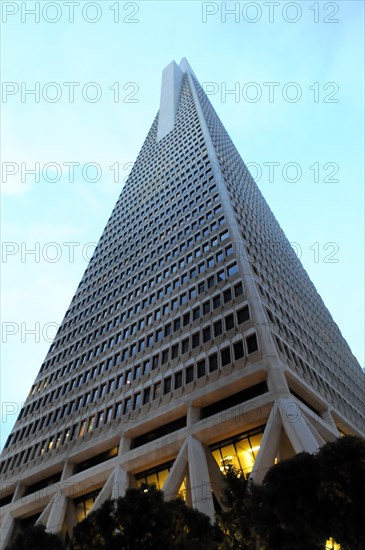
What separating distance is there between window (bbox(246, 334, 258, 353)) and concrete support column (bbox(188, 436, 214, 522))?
727 cm

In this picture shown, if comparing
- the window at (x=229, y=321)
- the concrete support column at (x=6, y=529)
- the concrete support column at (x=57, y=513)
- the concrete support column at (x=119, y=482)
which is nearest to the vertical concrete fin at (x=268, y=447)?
the window at (x=229, y=321)

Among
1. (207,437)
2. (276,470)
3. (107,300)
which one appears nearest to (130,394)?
(207,437)

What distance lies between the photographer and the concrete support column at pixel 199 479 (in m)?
25.6

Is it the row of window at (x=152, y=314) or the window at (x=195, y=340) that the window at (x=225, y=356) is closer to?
the window at (x=195, y=340)

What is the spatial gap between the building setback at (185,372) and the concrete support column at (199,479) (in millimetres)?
82

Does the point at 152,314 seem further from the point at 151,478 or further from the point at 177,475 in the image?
the point at 177,475

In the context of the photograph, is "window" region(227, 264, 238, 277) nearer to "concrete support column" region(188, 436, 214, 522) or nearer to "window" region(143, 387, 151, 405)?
"window" region(143, 387, 151, 405)

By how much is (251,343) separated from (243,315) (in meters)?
3.11

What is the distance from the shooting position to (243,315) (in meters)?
34.7

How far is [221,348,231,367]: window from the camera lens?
32.5 metres

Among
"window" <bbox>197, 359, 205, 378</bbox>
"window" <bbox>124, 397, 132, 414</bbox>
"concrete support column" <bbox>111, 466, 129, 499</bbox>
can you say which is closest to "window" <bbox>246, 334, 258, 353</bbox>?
"window" <bbox>197, 359, 205, 378</bbox>

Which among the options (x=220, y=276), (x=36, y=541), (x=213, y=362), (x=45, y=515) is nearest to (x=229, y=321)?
(x=213, y=362)

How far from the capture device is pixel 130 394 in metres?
38.3

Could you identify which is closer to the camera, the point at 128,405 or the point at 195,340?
the point at 195,340
